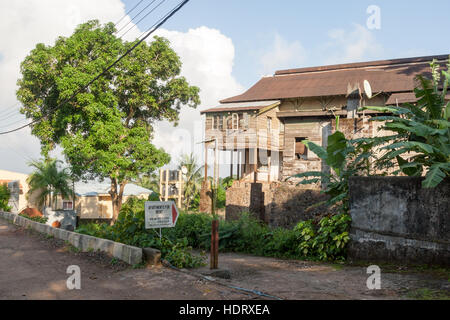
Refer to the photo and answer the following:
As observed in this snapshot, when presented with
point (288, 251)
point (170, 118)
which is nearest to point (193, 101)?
point (170, 118)

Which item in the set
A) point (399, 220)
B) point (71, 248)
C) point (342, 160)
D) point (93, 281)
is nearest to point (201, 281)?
point (93, 281)

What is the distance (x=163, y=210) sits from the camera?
33.6 ft

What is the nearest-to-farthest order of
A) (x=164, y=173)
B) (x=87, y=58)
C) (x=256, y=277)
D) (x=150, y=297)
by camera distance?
(x=150, y=297)
(x=256, y=277)
(x=87, y=58)
(x=164, y=173)

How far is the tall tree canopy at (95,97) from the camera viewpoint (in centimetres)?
2612

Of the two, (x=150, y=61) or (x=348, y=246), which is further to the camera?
(x=150, y=61)

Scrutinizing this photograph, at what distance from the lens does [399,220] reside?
32.0 ft

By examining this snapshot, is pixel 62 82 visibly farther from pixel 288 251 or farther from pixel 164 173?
pixel 288 251

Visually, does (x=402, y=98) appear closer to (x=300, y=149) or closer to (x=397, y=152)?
(x=300, y=149)

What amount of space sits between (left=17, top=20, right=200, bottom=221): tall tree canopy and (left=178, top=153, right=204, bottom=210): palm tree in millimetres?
10794

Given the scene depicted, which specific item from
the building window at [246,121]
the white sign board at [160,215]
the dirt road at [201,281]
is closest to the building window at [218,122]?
the building window at [246,121]

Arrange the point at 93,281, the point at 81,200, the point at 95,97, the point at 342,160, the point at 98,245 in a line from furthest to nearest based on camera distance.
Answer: the point at 81,200, the point at 95,97, the point at 98,245, the point at 342,160, the point at 93,281

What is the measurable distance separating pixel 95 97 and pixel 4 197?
1497cm

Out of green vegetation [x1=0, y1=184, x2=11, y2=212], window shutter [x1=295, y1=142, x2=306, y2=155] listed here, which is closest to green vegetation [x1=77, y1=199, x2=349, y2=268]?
window shutter [x1=295, y1=142, x2=306, y2=155]

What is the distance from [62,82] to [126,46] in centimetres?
556
